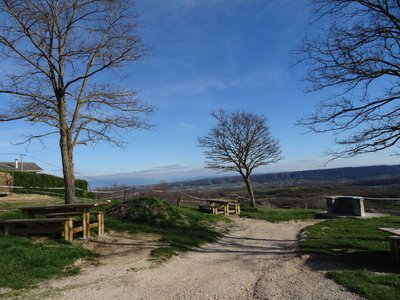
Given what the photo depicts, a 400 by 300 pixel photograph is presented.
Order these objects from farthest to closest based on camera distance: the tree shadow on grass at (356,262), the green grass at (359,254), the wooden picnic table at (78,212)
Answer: the wooden picnic table at (78,212), the tree shadow on grass at (356,262), the green grass at (359,254)

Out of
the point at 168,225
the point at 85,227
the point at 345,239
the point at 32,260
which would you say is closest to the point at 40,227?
the point at 85,227

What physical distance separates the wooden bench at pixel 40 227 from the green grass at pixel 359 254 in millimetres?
6129

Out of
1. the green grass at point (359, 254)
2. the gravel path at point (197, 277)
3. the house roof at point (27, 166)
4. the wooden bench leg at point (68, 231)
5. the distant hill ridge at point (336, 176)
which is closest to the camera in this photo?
the gravel path at point (197, 277)

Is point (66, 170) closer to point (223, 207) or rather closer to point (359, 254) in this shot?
point (359, 254)

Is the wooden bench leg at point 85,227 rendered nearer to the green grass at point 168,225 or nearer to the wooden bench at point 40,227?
the wooden bench at point 40,227

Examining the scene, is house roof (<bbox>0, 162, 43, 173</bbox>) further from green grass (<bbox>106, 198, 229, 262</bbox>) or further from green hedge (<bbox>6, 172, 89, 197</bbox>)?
green grass (<bbox>106, 198, 229, 262</bbox>)

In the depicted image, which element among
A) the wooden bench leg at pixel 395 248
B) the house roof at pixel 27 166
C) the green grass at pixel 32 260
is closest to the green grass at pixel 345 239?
the wooden bench leg at pixel 395 248

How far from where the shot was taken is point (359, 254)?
30.6ft

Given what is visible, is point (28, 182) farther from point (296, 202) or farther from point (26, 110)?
point (296, 202)

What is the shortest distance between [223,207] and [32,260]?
14.0 metres

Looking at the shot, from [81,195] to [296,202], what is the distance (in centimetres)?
1822

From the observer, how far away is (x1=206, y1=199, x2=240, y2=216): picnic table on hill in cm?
1992

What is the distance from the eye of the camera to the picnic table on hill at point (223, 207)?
19922 mm

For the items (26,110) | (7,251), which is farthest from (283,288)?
(26,110)
